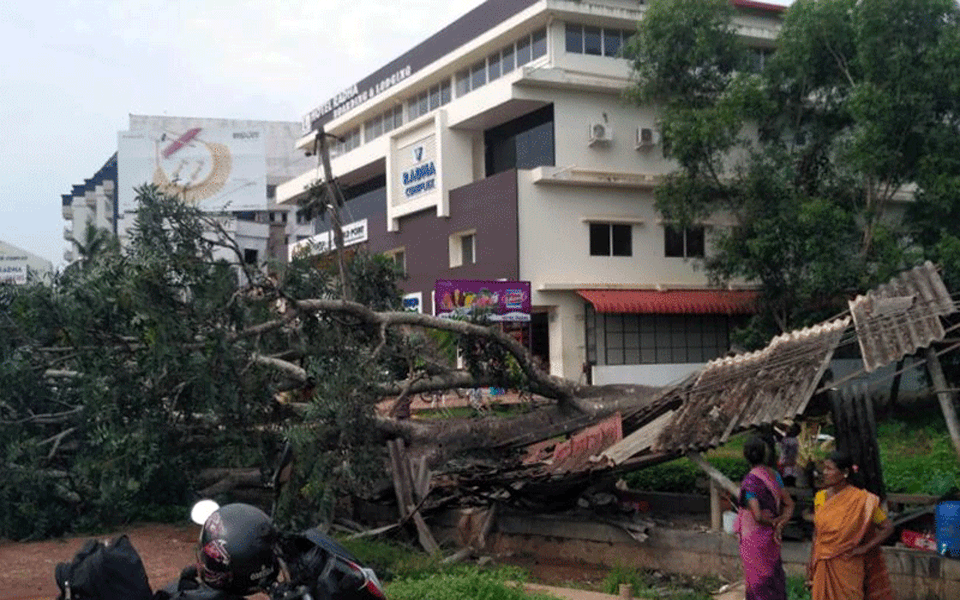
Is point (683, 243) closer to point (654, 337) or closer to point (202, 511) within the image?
point (654, 337)

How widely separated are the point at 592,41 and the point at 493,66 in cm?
318

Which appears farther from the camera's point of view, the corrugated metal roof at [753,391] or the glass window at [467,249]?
the glass window at [467,249]

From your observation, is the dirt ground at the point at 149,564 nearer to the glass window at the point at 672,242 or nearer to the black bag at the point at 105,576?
the black bag at the point at 105,576

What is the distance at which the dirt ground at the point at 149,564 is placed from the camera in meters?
9.40

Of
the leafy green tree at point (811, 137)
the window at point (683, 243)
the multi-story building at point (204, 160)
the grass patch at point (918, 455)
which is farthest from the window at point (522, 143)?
the multi-story building at point (204, 160)

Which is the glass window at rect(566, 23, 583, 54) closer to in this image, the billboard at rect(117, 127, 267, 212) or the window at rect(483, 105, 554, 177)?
the window at rect(483, 105, 554, 177)

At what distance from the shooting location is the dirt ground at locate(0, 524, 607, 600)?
9.40 meters

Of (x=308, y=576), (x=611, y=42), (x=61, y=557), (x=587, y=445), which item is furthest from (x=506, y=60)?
(x=308, y=576)

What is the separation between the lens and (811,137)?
23812mm

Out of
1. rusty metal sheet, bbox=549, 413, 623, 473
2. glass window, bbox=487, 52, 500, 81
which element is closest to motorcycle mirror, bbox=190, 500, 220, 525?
rusty metal sheet, bbox=549, 413, 623, 473

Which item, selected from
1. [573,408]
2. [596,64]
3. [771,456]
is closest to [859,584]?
[771,456]

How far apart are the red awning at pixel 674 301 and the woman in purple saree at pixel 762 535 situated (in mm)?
19187

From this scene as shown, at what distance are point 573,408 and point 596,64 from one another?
16.8m

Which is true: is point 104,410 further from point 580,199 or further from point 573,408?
point 580,199
